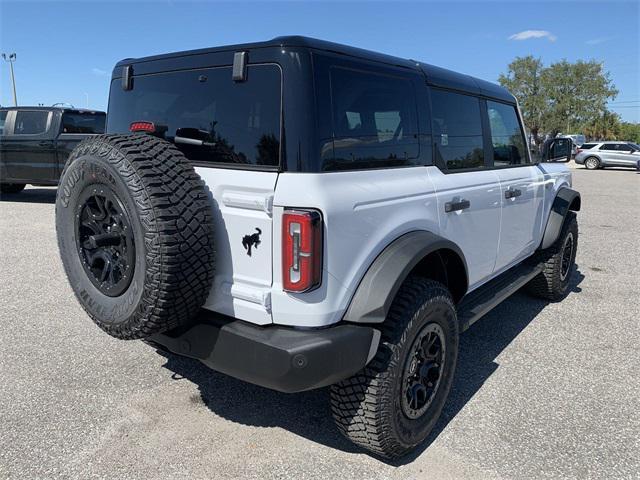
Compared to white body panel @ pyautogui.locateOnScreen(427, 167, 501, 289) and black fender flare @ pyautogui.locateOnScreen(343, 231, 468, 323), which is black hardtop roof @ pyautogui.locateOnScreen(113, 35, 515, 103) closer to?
white body panel @ pyautogui.locateOnScreen(427, 167, 501, 289)

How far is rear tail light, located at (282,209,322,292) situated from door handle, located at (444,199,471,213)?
1.08m

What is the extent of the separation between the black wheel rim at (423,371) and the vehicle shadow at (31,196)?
35.6 feet

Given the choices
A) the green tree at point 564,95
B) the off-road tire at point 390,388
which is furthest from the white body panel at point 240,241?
the green tree at point 564,95

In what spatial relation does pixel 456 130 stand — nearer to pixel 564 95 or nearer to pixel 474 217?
pixel 474 217

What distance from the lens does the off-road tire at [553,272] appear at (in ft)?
15.6

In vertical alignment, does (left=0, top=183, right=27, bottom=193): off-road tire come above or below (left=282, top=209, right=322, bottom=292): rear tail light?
below

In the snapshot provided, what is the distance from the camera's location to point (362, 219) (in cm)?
221

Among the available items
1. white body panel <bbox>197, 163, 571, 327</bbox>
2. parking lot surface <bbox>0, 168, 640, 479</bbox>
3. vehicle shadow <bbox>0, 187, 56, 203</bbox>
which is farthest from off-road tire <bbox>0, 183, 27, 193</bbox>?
white body panel <bbox>197, 163, 571, 327</bbox>

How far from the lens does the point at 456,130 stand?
10.5 ft

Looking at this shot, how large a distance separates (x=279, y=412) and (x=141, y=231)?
1456 mm

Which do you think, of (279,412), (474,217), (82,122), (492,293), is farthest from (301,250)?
(82,122)

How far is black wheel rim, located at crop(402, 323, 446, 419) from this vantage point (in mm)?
2485

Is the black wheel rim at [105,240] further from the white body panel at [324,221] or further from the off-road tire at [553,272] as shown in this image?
the off-road tire at [553,272]

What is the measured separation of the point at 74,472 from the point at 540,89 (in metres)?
52.0
